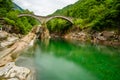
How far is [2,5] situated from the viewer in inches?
2810

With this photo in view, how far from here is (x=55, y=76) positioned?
25.0 m

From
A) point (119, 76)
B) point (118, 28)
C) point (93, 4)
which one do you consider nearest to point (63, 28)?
point (93, 4)

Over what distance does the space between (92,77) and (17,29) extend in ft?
187

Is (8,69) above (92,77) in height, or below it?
above

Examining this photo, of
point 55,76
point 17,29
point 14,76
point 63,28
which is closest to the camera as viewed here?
point 14,76

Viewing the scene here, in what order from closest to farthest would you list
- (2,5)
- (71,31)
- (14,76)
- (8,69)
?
(14,76)
(8,69)
(2,5)
(71,31)

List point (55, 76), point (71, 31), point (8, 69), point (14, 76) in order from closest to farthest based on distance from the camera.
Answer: point (14, 76), point (8, 69), point (55, 76), point (71, 31)

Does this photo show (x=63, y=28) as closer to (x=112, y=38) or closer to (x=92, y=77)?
(x=112, y=38)

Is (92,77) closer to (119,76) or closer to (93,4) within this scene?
(119,76)

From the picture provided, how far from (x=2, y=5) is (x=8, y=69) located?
52.8 meters

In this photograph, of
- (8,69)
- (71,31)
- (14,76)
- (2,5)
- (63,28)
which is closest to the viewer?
(14,76)

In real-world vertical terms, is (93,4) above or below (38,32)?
above

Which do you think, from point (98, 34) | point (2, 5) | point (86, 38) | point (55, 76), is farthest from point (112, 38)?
point (55, 76)

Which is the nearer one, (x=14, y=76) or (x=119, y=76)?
(x=14, y=76)
